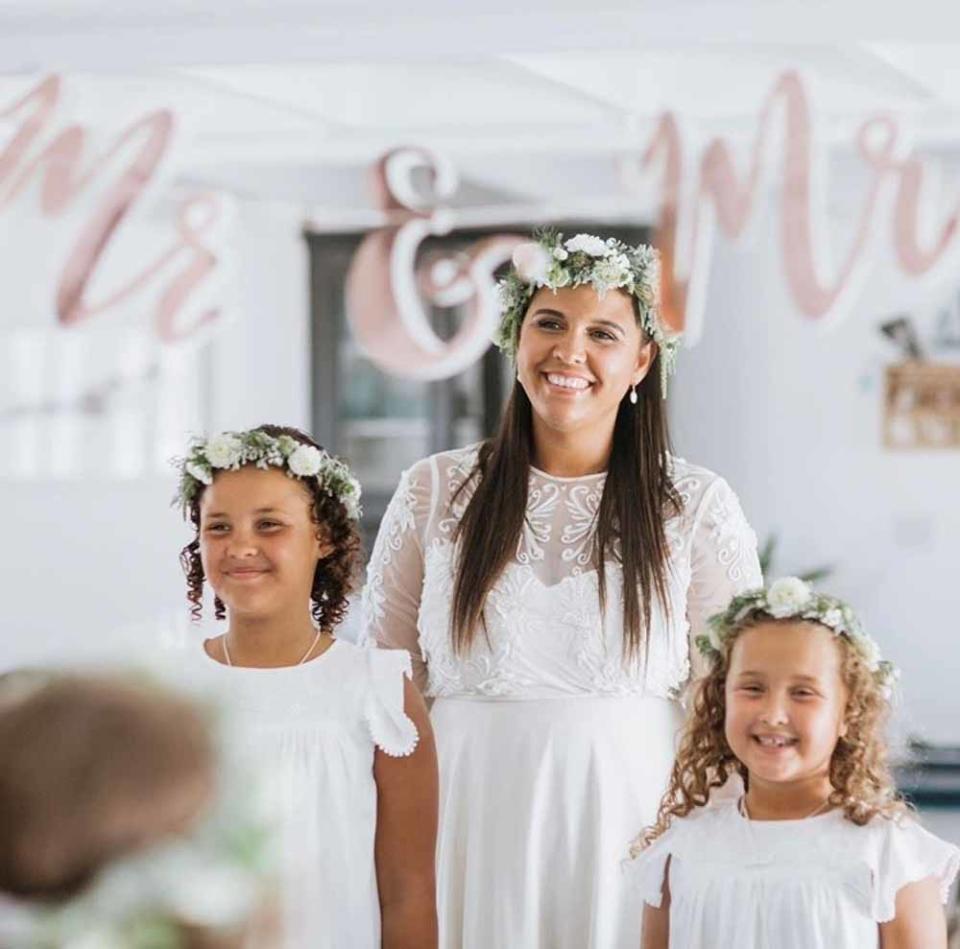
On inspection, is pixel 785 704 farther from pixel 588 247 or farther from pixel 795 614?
pixel 588 247

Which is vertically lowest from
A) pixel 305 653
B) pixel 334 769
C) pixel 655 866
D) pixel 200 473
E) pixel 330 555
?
pixel 655 866

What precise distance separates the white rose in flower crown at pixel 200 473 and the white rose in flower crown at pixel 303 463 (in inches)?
3.8

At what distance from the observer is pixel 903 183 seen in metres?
5.23

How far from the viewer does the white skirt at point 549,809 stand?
7.98 ft

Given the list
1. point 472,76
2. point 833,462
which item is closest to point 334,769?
point 472,76

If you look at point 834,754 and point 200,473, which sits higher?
point 200,473

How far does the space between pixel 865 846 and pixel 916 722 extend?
5240mm

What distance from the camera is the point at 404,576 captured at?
2531 millimetres

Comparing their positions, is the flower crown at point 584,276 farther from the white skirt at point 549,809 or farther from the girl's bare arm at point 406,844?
the girl's bare arm at point 406,844

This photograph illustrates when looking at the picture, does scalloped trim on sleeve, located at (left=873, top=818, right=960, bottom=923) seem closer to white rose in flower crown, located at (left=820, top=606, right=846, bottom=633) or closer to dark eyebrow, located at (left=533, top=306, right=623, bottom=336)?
white rose in flower crown, located at (left=820, top=606, right=846, bottom=633)

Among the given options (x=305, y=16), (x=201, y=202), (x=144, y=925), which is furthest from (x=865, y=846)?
(x=201, y=202)

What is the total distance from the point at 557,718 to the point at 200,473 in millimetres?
524

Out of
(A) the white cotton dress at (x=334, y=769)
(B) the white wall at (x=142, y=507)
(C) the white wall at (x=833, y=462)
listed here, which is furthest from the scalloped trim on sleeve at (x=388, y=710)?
(B) the white wall at (x=142, y=507)

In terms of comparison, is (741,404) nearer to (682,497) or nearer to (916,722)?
(916,722)
